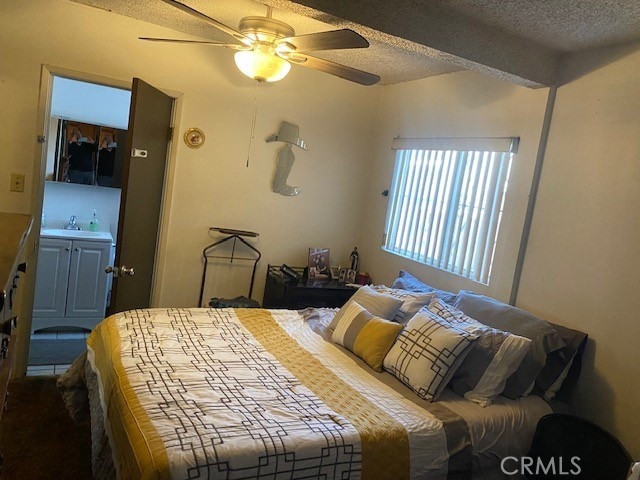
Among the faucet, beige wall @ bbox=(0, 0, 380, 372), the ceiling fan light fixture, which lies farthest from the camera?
the faucet

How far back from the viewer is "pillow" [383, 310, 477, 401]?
7.50ft

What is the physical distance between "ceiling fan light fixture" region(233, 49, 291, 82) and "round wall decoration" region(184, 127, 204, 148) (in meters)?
1.20

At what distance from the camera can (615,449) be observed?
216 centimetres

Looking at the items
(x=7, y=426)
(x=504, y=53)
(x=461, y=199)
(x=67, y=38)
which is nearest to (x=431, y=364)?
(x=461, y=199)

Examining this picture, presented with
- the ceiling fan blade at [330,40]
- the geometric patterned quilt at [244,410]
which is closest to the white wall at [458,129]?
the geometric patterned quilt at [244,410]

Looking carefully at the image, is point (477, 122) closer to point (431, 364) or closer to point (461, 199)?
point (461, 199)

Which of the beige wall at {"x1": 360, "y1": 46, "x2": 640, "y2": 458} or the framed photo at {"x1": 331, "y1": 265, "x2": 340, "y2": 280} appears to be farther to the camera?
the framed photo at {"x1": 331, "y1": 265, "x2": 340, "y2": 280}

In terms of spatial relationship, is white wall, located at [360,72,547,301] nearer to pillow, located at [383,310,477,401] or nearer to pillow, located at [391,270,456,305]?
pillow, located at [391,270,456,305]

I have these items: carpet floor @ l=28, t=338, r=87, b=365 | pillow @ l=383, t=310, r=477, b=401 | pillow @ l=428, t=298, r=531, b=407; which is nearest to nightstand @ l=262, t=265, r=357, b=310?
pillow @ l=383, t=310, r=477, b=401

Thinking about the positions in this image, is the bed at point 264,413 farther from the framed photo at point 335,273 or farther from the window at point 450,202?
the framed photo at point 335,273

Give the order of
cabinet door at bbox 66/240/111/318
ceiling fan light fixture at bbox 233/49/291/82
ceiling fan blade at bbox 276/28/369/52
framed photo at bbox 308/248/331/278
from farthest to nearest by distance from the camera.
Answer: cabinet door at bbox 66/240/111/318 → framed photo at bbox 308/248/331/278 → ceiling fan light fixture at bbox 233/49/291/82 → ceiling fan blade at bbox 276/28/369/52

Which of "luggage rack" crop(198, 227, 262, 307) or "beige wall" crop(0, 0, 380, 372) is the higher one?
"beige wall" crop(0, 0, 380, 372)

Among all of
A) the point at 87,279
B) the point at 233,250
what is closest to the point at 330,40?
the point at 233,250

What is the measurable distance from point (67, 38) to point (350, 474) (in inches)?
121
